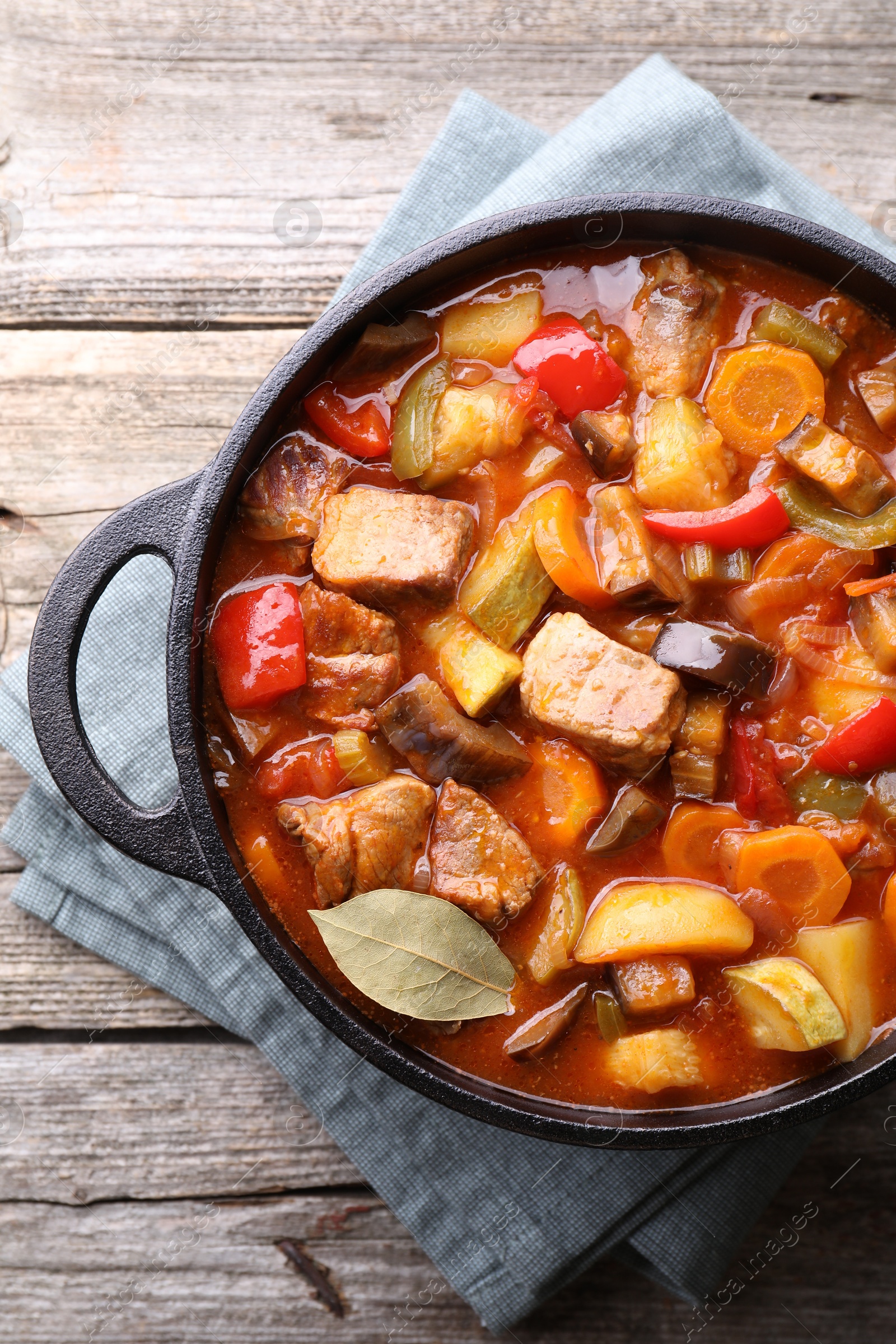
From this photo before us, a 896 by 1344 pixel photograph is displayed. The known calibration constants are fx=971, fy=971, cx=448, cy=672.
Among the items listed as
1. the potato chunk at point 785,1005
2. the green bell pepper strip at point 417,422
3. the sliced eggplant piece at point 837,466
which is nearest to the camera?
the potato chunk at point 785,1005

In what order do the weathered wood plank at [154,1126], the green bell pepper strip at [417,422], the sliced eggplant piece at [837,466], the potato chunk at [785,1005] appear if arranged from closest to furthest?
the potato chunk at [785,1005] < the sliced eggplant piece at [837,466] < the green bell pepper strip at [417,422] < the weathered wood plank at [154,1126]

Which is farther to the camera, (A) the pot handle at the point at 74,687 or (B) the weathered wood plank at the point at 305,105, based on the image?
(B) the weathered wood plank at the point at 305,105

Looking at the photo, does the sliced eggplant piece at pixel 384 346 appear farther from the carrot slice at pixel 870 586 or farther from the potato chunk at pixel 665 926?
the potato chunk at pixel 665 926

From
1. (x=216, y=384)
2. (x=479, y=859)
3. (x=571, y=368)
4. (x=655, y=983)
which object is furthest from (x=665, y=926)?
(x=216, y=384)

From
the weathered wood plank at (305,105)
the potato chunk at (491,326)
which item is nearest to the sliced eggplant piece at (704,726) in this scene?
the potato chunk at (491,326)

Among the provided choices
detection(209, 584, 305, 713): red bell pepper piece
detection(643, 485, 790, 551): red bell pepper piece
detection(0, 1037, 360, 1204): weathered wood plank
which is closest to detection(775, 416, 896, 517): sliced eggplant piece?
detection(643, 485, 790, 551): red bell pepper piece

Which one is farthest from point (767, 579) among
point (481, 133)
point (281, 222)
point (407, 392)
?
point (281, 222)

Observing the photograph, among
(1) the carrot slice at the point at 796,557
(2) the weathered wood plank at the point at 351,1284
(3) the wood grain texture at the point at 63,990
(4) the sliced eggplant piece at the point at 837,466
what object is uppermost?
(4) the sliced eggplant piece at the point at 837,466

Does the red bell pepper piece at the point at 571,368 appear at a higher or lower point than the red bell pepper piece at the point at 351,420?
higher
